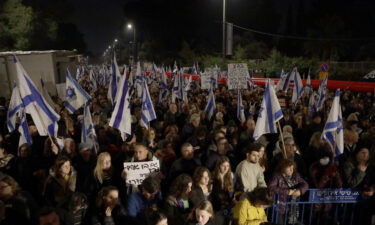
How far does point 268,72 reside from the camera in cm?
3148

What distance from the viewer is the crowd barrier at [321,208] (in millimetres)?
5078

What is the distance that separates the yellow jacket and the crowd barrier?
2.18 feet

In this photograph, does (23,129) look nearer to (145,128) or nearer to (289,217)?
(145,128)

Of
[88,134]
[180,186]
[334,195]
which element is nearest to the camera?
[180,186]

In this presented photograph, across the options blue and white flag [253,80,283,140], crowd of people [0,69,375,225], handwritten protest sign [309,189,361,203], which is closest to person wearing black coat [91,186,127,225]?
crowd of people [0,69,375,225]

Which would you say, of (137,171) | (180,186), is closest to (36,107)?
(137,171)

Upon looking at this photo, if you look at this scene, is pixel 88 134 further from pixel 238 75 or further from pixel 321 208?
pixel 238 75

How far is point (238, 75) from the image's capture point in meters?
11.9

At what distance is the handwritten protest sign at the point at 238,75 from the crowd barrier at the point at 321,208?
263 inches

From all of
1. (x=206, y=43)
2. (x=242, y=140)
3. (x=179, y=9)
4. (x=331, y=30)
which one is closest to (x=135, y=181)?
(x=242, y=140)

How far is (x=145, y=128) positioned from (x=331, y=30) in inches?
1615

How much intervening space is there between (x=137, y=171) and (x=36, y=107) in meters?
2.41

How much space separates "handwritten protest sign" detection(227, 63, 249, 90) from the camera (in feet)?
39.0

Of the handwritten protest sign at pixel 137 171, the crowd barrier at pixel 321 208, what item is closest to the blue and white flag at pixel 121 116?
the handwritten protest sign at pixel 137 171
